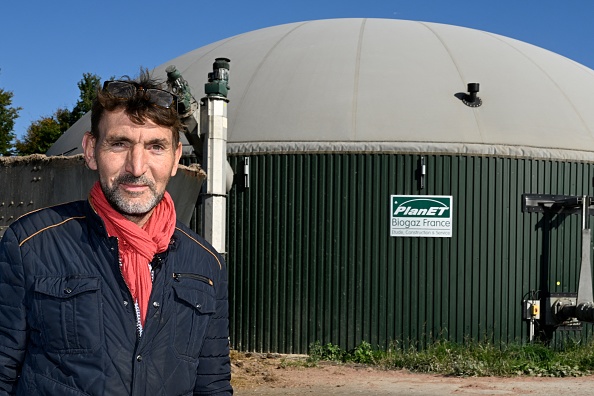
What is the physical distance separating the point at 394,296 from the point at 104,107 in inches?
422

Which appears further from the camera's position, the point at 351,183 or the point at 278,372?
the point at 351,183

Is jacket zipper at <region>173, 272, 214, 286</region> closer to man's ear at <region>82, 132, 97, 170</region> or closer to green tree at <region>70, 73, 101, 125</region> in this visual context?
man's ear at <region>82, 132, 97, 170</region>

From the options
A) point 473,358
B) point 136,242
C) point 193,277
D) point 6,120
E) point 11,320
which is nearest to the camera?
point 11,320

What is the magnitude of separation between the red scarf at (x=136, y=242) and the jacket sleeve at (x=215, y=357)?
0.28 m

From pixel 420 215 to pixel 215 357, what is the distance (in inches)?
410

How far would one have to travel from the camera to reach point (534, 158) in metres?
13.3

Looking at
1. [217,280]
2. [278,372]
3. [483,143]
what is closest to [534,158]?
[483,143]

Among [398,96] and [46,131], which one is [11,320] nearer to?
[398,96]

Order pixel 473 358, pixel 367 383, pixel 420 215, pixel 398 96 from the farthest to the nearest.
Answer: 1. pixel 398 96
2. pixel 420 215
3. pixel 473 358
4. pixel 367 383

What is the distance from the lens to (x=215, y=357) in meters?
2.79

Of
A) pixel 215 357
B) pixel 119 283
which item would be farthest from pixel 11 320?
pixel 215 357

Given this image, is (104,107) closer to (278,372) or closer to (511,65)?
(278,372)

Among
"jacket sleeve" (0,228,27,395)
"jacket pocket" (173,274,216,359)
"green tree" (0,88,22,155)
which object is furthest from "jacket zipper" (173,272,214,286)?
"green tree" (0,88,22,155)

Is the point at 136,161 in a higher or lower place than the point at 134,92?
lower
